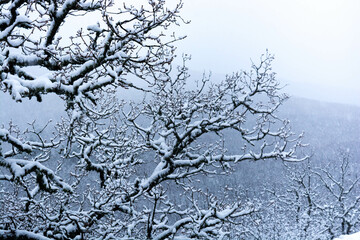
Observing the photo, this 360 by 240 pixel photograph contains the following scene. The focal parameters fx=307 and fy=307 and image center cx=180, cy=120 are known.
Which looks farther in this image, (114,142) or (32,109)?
(32,109)

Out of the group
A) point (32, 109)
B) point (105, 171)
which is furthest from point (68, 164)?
point (32, 109)

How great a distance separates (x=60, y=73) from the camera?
430cm

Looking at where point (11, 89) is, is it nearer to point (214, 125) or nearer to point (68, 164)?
point (214, 125)

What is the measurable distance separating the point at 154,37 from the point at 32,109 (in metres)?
172

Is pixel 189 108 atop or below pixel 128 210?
atop

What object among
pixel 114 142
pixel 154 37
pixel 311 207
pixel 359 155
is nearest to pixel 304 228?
pixel 311 207

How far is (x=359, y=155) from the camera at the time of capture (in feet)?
368

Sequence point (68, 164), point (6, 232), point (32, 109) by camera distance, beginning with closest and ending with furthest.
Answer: point (6, 232)
point (68, 164)
point (32, 109)

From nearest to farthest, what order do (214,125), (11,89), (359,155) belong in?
1. (11,89)
2. (214,125)
3. (359,155)

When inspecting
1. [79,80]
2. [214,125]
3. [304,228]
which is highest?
[214,125]

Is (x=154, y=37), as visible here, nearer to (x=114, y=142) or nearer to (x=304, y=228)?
(x=114, y=142)

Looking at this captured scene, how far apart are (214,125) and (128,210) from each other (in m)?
3.09

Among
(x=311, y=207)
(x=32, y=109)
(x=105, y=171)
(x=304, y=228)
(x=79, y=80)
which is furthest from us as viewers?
(x=32, y=109)

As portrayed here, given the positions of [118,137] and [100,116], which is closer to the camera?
[100,116]
